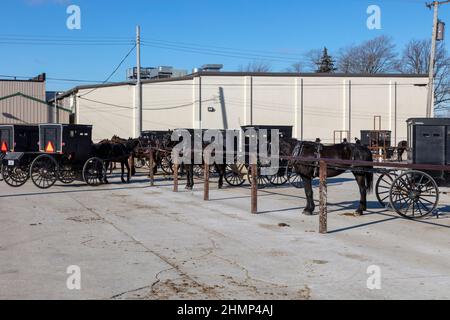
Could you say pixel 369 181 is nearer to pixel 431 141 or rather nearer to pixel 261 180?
pixel 431 141

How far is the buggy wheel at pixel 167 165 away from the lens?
80.4 ft

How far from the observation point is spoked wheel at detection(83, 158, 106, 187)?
19.6 meters

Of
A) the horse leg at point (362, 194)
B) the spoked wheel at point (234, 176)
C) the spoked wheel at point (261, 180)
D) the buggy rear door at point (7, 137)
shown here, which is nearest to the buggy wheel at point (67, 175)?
the buggy rear door at point (7, 137)

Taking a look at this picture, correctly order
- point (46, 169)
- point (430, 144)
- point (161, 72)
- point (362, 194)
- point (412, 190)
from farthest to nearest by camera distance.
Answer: point (161, 72), point (46, 169), point (430, 144), point (362, 194), point (412, 190)

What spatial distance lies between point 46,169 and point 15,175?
5.95 ft

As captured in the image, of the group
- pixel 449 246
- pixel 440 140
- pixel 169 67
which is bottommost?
pixel 449 246

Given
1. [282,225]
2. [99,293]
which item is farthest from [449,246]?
[99,293]

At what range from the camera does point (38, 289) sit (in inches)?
241

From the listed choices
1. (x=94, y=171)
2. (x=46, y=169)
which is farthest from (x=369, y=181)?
(x=46, y=169)

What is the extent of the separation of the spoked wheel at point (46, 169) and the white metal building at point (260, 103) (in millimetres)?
29104

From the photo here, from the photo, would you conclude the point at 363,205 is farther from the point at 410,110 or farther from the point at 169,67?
the point at 169,67

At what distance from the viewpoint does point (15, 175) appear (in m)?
19.8

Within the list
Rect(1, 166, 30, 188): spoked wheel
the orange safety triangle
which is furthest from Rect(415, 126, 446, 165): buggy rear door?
Rect(1, 166, 30, 188): spoked wheel
